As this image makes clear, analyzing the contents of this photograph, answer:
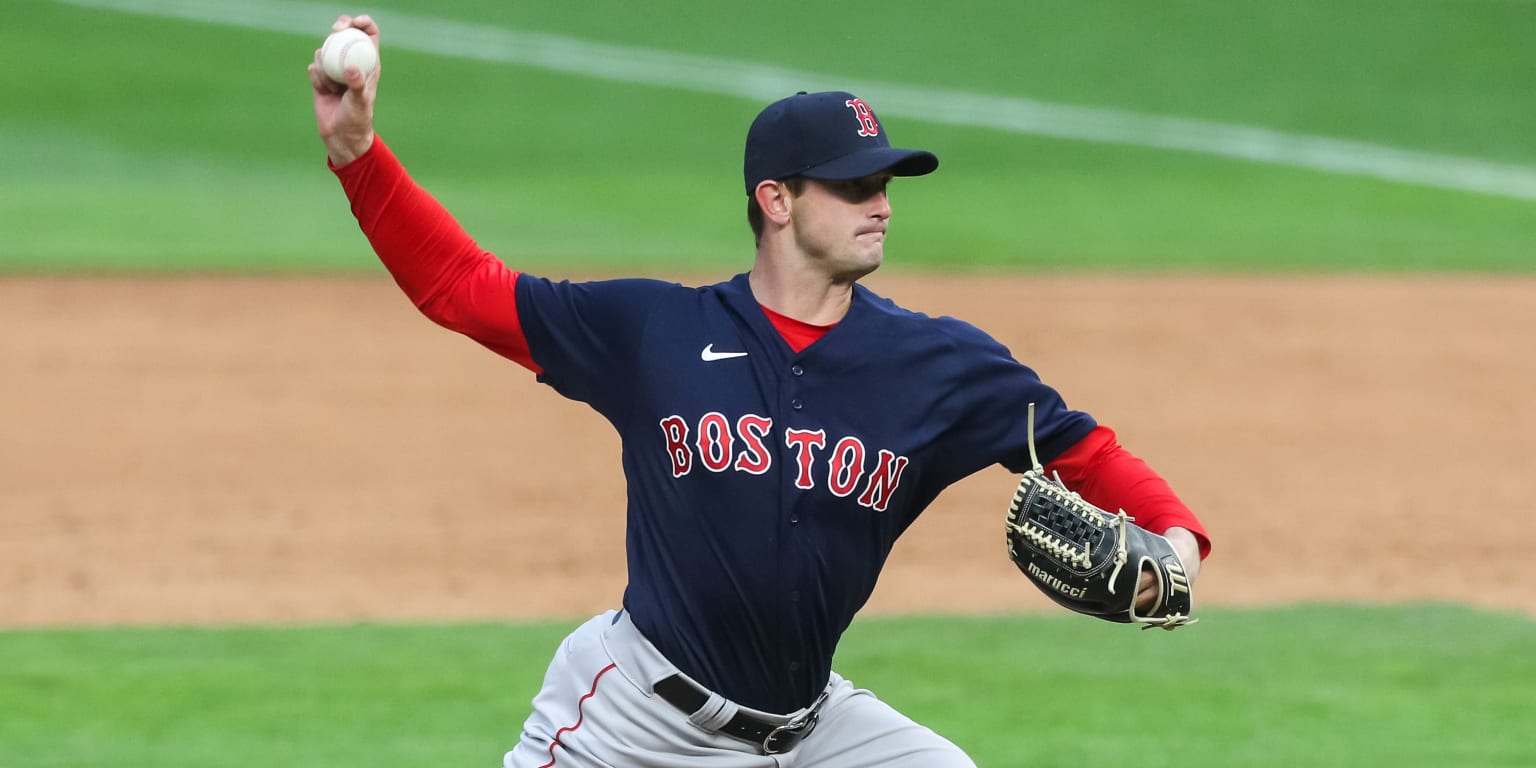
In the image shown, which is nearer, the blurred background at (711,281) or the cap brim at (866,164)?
the cap brim at (866,164)

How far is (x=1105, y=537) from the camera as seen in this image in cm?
406

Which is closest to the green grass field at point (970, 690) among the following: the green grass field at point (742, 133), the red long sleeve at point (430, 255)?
the red long sleeve at point (430, 255)

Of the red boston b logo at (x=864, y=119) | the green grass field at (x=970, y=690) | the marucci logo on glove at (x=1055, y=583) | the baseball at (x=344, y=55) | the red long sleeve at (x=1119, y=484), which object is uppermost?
the baseball at (x=344, y=55)

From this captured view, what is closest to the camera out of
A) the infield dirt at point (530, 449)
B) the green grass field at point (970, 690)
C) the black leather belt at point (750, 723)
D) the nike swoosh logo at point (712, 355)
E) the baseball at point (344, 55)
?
the baseball at point (344, 55)

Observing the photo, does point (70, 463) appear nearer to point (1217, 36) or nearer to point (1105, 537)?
point (1105, 537)

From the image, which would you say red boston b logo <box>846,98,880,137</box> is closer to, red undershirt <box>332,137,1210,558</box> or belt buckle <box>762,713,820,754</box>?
red undershirt <box>332,137,1210,558</box>

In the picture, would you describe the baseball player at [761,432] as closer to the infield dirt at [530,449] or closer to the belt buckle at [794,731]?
the belt buckle at [794,731]

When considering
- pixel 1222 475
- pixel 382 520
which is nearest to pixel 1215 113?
pixel 1222 475

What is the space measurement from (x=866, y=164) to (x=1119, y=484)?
87cm

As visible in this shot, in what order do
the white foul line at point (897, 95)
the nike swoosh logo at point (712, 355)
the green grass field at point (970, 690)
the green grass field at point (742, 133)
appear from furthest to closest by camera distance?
the white foul line at point (897, 95)
the green grass field at point (742, 133)
the green grass field at point (970, 690)
the nike swoosh logo at point (712, 355)

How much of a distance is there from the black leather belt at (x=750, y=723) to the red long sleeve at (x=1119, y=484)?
73 centimetres

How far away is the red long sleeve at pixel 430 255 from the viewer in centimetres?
417

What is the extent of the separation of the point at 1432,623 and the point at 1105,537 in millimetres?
5241

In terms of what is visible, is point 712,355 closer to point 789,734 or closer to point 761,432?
point 761,432
